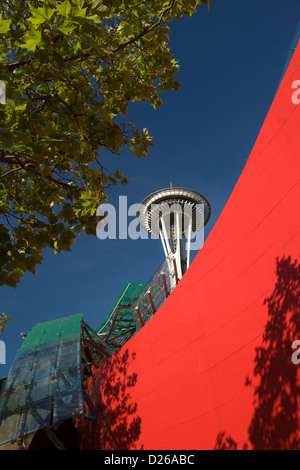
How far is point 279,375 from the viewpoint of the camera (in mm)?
5445

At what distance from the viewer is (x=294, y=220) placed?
6.03 meters

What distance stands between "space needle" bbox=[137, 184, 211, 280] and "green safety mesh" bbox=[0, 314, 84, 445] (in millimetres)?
28052

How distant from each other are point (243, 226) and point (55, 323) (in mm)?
12831

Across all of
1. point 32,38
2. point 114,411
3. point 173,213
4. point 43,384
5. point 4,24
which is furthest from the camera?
point 173,213

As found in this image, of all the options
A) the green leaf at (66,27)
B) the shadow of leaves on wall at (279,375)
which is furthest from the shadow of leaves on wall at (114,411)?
the green leaf at (66,27)

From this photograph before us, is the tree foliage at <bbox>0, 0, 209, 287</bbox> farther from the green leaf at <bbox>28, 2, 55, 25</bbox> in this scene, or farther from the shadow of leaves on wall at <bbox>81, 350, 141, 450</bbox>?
the shadow of leaves on wall at <bbox>81, 350, 141, 450</bbox>

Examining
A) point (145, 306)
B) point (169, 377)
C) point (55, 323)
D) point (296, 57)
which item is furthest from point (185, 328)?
point (145, 306)

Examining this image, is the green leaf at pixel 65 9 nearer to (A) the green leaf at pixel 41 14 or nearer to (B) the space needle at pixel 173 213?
(A) the green leaf at pixel 41 14

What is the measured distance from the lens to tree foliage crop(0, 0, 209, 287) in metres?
3.18

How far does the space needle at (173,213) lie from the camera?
42.8 meters

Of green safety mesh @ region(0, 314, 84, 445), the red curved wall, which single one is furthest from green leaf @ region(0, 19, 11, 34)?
green safety mesh @ region(0, 314, 84, 445)

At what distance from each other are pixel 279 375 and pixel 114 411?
6.42 metres

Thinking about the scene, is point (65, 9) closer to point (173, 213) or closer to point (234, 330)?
point (234, 330)

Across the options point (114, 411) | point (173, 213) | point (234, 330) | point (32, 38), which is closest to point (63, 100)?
point (32, 38)
